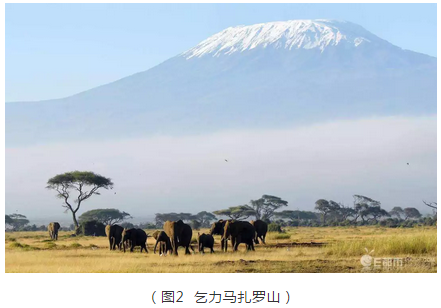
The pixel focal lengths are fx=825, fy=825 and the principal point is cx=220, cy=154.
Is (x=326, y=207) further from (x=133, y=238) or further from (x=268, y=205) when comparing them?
(x=133, y=238)

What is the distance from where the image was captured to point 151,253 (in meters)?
28.5

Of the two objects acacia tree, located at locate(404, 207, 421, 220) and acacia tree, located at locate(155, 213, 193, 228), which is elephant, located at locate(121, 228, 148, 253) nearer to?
acacia tree, located at locate(155, 213, 193, 228)

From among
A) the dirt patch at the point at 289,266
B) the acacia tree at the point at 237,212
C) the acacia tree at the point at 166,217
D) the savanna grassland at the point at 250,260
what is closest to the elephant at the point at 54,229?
the savanna grassland at the point at 250,260

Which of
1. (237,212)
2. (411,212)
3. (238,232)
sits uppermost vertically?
(411,212)

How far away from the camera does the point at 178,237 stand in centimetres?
2678

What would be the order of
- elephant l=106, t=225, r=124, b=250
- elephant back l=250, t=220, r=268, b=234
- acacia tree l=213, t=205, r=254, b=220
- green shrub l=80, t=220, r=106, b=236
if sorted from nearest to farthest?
1. elephant l=106, t=225, r=124, b=250
2. elephant back l=250, t=220, r=268, b=234
3. green shrub l=80, t=220, r=106, b=236
4. acacia tree l=213, t=205, r=254, b=220

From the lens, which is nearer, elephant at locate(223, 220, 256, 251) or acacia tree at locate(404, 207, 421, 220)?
elephant at locate(223, 220, 256, 251)

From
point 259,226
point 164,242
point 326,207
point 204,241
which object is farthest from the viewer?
point 326,207

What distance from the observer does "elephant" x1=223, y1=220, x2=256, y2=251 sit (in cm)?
2880

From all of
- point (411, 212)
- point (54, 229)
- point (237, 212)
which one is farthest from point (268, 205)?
point (54, 229)

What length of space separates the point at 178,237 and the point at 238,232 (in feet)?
9.87

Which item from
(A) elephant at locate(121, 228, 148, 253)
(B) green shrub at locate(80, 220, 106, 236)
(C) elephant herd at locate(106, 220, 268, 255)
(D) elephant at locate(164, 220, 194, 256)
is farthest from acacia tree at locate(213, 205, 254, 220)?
(D) elephant at locate(164, 220, 194, 256)

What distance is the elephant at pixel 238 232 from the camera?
28797mm
